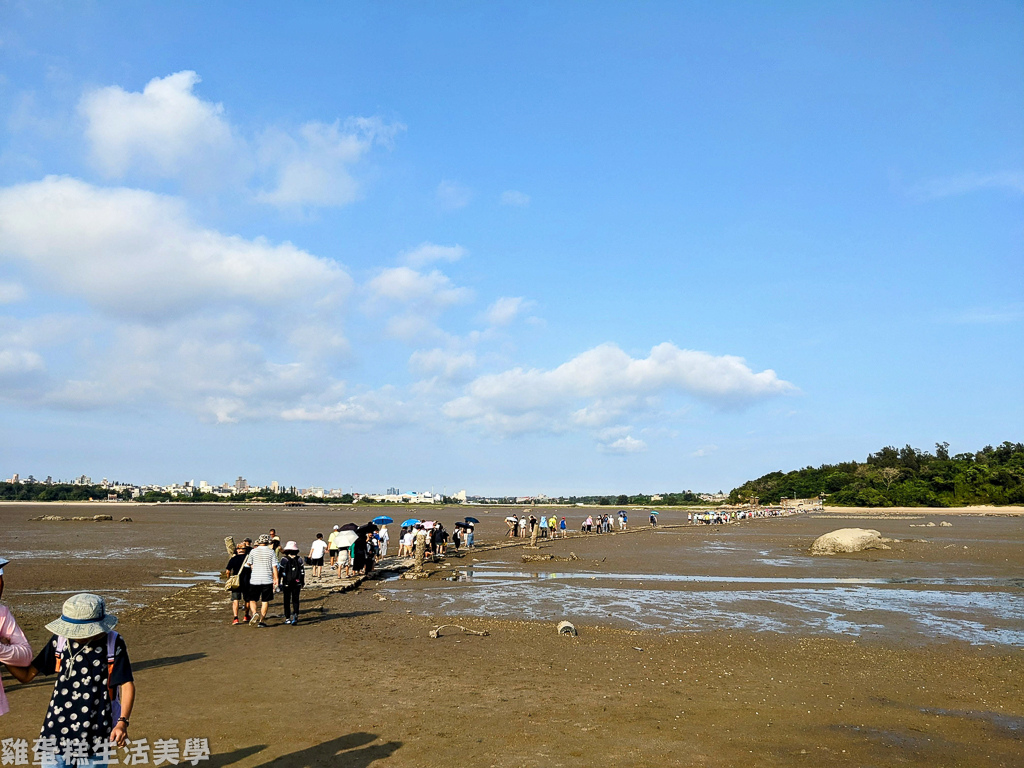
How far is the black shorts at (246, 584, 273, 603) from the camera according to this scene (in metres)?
14.6

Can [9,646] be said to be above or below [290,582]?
above

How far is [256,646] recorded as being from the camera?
42.7ft

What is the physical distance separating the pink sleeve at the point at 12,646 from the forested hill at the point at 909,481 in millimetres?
103526

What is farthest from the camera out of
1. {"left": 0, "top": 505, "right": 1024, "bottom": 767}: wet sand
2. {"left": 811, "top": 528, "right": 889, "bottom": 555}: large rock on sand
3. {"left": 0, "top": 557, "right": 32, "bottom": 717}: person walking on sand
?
{"left": 811, "top": 528, "right": 889, "bottom": 555}: large rock on sand

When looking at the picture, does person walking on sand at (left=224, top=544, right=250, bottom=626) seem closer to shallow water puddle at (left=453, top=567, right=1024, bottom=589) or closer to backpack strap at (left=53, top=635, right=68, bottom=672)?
shallow water puddle at (left=453, top=567, right=1024, bottom=589)

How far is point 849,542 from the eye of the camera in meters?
32.2

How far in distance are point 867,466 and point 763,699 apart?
13599cm

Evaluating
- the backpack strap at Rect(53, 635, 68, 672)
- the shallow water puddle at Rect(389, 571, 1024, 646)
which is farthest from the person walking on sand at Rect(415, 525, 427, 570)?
the backpack strap at Rect(53, 635, 68, 672)

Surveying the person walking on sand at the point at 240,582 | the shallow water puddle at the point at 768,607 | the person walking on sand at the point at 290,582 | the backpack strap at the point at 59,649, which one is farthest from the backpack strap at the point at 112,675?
the shallow water puddle at the point at 768,607

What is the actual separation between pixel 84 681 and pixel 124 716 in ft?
1.28

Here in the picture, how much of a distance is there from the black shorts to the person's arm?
9938mm

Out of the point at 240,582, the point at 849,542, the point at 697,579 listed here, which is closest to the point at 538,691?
the point at 240,582

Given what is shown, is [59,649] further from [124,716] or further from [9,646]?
[124,716]

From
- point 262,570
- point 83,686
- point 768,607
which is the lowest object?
point 768,607
